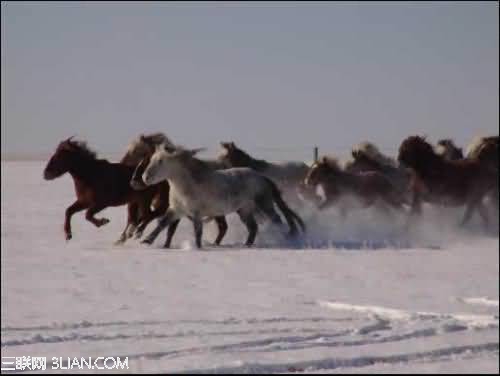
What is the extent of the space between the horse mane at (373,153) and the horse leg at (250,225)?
3.70 metres

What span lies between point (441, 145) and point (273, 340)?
8710 mm

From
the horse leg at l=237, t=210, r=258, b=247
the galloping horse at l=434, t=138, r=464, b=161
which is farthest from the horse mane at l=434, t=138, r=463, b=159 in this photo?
the horse leg at l=237, t=210, r=258, b=247

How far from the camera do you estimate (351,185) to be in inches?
569

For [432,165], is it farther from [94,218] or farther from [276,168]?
[276,168]

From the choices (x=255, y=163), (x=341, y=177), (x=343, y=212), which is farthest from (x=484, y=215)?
(x=255, y=163)

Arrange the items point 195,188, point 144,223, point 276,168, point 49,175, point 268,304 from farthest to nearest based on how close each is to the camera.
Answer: point 276,168 → point 144,223 → point 49,175 → point 195,188 → point 268,304

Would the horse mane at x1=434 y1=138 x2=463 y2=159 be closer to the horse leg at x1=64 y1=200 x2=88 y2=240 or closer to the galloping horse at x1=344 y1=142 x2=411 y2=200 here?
the galloping horse at x1=344 y1=142 x2=411 y2=200

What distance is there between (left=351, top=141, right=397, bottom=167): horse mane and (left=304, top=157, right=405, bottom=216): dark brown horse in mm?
1543

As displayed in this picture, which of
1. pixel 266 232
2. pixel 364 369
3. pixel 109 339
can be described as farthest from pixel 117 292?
pixel 266 232

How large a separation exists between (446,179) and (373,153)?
6487 millimetres

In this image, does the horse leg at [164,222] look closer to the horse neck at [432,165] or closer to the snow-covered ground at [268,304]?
the snow-covered ground at [268,304]

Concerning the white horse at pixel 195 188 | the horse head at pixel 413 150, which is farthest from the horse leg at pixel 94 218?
the horse head at pixel 413 150

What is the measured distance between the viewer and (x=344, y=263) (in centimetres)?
1020

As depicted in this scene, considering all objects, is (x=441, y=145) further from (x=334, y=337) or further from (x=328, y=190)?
(x=334, y=337)
